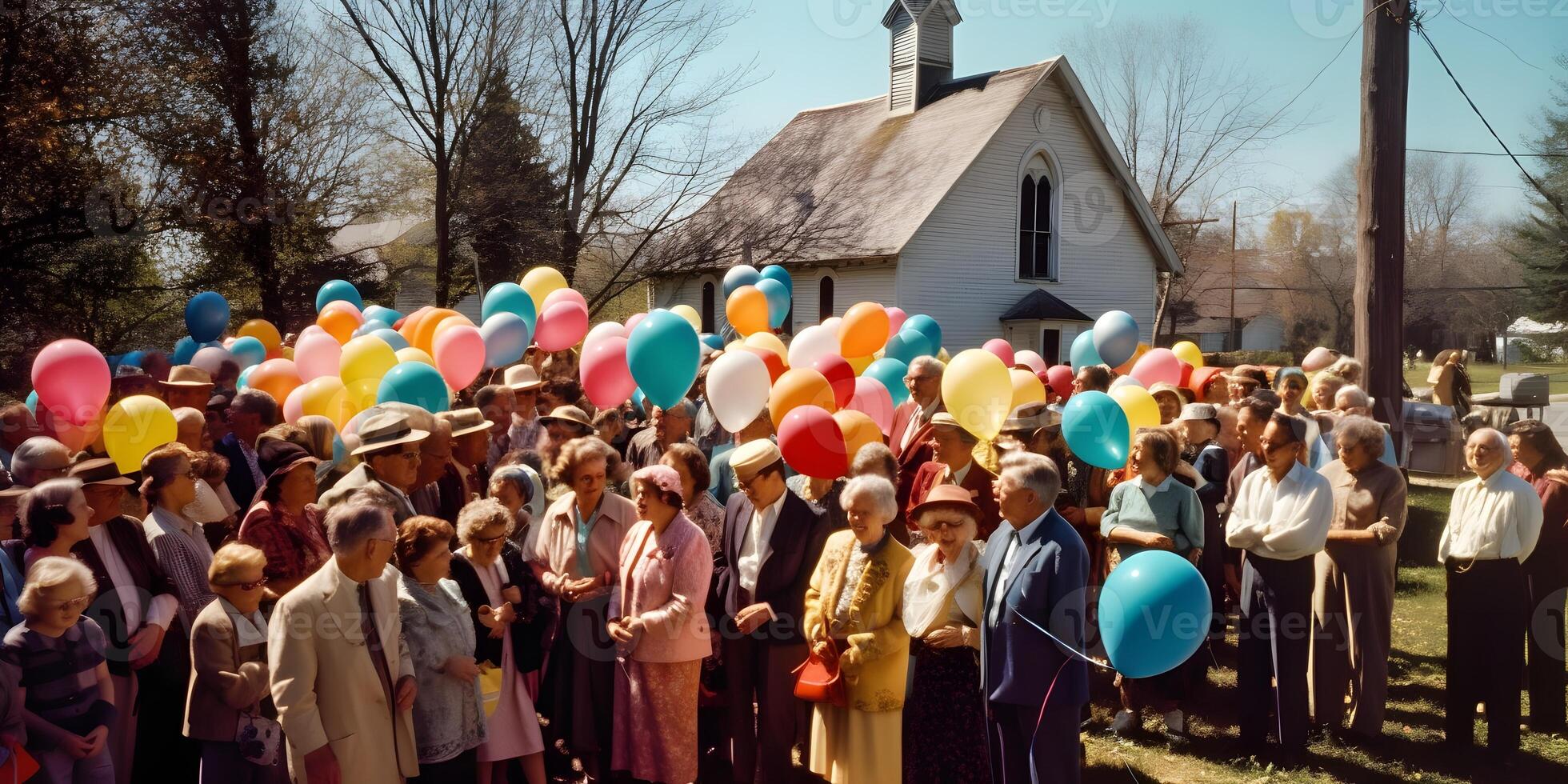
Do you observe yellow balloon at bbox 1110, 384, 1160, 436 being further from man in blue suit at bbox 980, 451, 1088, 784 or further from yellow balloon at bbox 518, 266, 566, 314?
yellow balloon at bbox 518, 266, 566, 314

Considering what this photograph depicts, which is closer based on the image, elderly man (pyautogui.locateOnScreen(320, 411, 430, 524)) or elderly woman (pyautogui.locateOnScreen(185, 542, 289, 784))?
elderly woman (pyautogui.locateOnScreen(185, 542, 289, 784))

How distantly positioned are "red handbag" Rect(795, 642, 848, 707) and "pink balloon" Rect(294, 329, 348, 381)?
4855 mm

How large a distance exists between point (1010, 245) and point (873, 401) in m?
15.1

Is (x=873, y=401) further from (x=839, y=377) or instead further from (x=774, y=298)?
(x=774, y=298)

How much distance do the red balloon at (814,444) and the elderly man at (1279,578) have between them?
2.02m

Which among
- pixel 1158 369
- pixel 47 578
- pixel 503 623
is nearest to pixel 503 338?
pixel 503 623

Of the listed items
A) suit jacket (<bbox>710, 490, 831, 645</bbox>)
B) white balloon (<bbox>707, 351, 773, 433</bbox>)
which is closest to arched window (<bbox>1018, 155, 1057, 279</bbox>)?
white balloon (<bbox>707, 351, 773, 433</bbox>)

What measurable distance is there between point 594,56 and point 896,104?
7.35 m

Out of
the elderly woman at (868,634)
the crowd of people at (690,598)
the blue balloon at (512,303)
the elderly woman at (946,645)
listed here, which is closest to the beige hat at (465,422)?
the crowd of people at (690,598)

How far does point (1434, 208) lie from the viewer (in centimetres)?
4441

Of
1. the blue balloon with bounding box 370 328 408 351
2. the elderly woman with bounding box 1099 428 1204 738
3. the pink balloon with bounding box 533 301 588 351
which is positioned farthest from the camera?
the pink balloon with bounding box 533 301 588 351

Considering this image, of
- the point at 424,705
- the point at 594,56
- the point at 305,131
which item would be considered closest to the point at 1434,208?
the point at 594,56

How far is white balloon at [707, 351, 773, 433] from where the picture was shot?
5.85 metres

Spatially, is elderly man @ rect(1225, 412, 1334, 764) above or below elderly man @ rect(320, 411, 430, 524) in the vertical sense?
below
